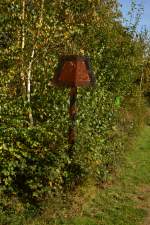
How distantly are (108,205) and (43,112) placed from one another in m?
2.30

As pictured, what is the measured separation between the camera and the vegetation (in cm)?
836

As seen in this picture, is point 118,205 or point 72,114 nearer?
point 72,114

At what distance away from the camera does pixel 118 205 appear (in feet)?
31.1

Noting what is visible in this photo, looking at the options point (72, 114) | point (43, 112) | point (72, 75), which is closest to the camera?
point (72, 75)

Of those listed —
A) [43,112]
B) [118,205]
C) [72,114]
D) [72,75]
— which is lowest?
[118,205]

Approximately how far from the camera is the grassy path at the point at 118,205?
326 inches

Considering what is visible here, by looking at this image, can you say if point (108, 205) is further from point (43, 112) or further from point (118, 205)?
point (43, 112)

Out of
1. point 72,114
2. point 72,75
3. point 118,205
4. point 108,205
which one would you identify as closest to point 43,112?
point 72,114

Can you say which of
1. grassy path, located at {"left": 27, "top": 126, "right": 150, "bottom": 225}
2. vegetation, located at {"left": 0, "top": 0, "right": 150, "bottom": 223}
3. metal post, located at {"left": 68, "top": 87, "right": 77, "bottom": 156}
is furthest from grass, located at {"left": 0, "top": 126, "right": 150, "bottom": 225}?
metal post, located at {"left": 68, "top": 87, "right": 77, "bottom": 156}

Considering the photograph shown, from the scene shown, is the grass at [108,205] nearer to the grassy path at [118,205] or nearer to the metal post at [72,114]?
the grassy path at [118,205]

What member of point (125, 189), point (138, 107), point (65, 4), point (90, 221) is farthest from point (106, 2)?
point (90, 221)

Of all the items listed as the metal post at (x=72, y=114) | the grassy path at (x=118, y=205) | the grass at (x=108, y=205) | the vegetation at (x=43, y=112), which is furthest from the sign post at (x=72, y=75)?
the grassy path at (x=118, y=205)

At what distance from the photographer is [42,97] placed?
10.4 meters

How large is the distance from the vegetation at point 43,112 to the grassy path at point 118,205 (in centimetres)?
38
